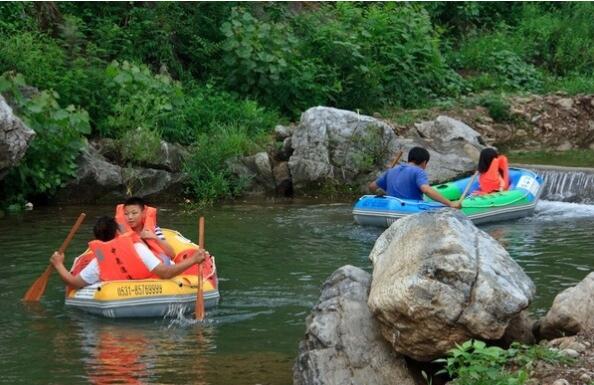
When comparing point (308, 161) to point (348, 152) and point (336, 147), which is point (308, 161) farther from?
point (348, 152)

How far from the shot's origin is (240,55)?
17.5m

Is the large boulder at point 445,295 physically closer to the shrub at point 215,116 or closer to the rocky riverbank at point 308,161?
the rocky riverbank at point 308,161

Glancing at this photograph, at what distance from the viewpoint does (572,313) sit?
650 centimetres

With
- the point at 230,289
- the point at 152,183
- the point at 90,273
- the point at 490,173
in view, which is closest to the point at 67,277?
the point at 90,273

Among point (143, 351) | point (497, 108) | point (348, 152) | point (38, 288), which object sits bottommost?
point (143, 351)

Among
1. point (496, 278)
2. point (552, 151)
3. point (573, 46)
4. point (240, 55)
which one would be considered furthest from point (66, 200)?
point (573, 46)

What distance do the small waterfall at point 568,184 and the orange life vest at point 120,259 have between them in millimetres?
7720

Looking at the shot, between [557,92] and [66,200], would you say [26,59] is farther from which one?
[557,92]

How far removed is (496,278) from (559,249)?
5.51 m

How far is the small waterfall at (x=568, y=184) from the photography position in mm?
14945

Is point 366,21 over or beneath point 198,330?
over

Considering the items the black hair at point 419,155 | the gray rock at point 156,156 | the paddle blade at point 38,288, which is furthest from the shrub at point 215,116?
the paddle blade at point 38,288

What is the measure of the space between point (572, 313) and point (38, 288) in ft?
15.8

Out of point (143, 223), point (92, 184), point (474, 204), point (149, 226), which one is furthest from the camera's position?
point (92, 184)
